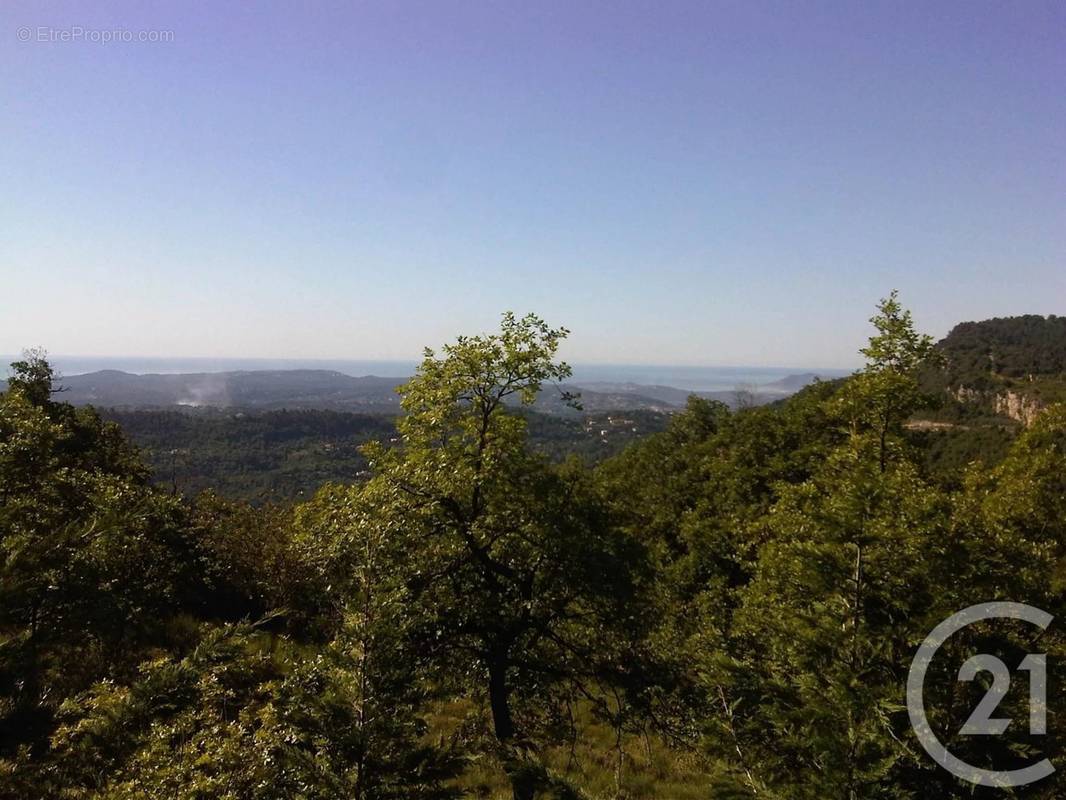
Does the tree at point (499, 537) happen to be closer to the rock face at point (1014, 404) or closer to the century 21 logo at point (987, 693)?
the century 21 logo at point (987, 693)

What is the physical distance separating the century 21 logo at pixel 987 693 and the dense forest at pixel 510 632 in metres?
0.19

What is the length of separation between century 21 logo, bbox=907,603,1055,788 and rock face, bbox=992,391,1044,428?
117 metres

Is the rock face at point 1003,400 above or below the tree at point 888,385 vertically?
below

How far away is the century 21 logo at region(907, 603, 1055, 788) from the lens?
7.41 meters

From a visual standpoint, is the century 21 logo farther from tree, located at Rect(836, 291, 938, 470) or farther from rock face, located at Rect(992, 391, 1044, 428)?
rock face, located at Rect(992, 391, 1044, 428)

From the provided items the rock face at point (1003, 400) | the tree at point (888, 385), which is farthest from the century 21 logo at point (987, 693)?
the rock face at point (1003, 400)

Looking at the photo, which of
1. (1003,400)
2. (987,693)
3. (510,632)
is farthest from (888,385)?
(1003,400)

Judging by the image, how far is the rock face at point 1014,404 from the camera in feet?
329

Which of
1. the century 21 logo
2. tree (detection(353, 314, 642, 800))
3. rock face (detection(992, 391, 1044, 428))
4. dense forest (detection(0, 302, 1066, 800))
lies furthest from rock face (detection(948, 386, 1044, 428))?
tree (detection(353, 314, 642, 800))

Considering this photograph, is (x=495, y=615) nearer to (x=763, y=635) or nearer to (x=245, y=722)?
(x=245, y=722)

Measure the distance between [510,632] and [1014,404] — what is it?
140290 millimetres

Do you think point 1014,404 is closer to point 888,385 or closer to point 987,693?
point 888,385

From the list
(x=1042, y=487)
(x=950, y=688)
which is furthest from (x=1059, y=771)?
(x=1042, y=487)

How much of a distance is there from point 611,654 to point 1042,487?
9423 mm
